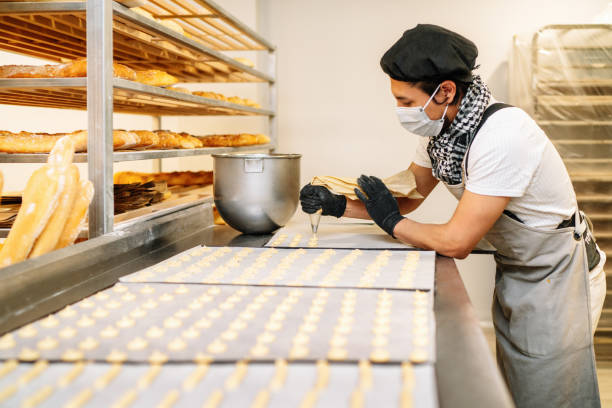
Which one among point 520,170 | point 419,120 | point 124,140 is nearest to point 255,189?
point 124,140

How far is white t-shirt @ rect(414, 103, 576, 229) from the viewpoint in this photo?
4.73 feet

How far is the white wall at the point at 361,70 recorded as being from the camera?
355 cm

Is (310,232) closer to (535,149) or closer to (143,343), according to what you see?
(535,149)

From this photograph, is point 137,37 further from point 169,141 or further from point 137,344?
point 137,344

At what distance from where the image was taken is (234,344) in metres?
0.78

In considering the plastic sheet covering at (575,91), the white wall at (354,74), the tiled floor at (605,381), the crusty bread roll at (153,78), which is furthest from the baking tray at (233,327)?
the white wall at (354,74)

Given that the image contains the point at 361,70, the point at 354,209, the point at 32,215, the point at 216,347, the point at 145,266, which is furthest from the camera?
the point at 361,70

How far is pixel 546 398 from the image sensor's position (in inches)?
61.9

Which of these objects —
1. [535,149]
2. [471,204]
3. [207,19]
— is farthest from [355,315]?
[207,19]

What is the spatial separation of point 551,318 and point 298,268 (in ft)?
2.66

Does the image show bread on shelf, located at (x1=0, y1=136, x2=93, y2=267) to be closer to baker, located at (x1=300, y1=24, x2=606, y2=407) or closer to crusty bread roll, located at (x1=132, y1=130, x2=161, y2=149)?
crusty bread roll, located at (x1=132, y1=130, x2=161, y2=149)

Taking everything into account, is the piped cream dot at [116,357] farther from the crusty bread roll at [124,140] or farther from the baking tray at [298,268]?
the crusty bread roll at [124,140]

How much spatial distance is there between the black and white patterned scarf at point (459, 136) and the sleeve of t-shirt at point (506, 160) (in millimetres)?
99

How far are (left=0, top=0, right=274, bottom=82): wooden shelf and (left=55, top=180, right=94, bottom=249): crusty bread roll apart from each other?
0.46 meters
